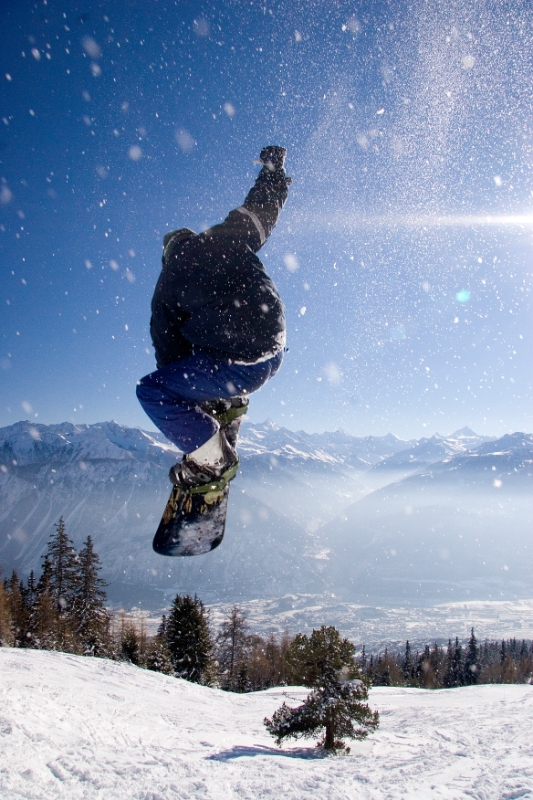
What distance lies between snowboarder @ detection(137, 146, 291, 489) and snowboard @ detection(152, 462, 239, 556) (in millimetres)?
228

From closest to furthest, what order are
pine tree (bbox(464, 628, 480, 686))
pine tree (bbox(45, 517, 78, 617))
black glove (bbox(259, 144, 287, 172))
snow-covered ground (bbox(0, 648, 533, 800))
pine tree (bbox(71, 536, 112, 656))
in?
black glove (bbox(259, 144, 287, 172)) < snow-covered ground (bbox(0, 648, 533, 800)) < pine tree (bbox(71, 536, 112, 656)) < pine tree (bbox(45, 517, 78, 617)) < pine tree (bbox(464, 628, 480, 686))

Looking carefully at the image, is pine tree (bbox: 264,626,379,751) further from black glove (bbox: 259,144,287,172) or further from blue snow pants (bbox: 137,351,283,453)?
black glove (bbox: 259,144,287,172)

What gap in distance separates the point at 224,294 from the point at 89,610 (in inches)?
1353

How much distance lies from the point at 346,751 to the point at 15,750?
854 centimetres

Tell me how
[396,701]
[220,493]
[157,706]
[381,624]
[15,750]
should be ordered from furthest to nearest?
[381,624] < [396,701] < [157,706] < [15,750] < [220,493]

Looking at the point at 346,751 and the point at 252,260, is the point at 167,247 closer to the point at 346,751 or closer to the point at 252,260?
the point at 252,260

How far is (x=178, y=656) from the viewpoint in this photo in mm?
30484

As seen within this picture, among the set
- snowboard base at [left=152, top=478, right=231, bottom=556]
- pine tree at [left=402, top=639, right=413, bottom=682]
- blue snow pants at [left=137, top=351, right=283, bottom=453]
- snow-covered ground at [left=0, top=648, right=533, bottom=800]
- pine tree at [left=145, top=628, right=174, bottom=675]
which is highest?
blue snow pants at [left=137, top=351, right=283, bottom=453]

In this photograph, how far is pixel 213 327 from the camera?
2289mm

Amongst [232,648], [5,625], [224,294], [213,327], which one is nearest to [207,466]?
[213,327]

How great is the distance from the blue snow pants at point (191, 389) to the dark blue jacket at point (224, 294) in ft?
0.33

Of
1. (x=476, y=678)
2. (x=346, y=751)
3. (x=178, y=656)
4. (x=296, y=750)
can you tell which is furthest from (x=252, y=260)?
(x=476, y=678)

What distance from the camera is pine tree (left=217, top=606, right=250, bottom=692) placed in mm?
40875

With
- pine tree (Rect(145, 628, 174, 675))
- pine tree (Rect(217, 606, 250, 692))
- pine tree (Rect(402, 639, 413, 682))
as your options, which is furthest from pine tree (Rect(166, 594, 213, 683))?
pine tree (Rect(402, 639, 413, 682))
